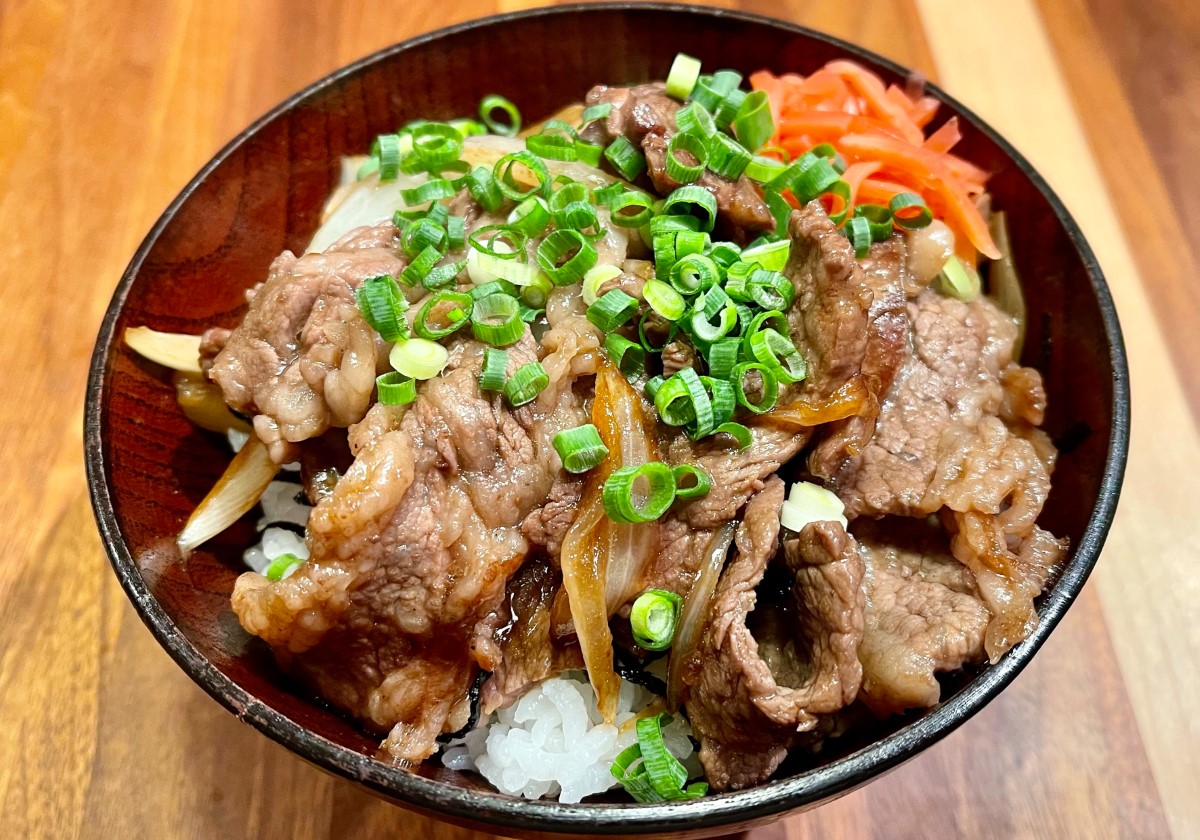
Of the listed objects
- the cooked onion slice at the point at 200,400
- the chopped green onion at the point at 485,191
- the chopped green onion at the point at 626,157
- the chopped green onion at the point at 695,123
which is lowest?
the cooked onion slice at the point at 200,400

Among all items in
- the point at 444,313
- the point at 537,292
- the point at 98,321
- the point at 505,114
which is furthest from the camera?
the point at 98,321

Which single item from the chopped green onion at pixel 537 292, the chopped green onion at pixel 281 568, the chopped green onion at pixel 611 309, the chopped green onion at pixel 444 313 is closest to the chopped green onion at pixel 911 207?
the chopped green onion at pixel 611 309

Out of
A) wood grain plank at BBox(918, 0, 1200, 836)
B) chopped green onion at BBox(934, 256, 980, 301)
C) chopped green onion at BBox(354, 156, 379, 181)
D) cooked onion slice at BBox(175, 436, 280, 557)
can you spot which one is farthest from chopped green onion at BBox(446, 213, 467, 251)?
wood grain plank at BBox(918, 0, 1200, 836)

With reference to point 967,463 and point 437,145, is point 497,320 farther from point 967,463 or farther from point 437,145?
point 967,463

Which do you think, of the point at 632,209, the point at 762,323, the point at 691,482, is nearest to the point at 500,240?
the point at 632,209

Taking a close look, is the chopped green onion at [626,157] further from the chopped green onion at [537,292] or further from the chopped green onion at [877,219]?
the chopped green onion at [877,219]

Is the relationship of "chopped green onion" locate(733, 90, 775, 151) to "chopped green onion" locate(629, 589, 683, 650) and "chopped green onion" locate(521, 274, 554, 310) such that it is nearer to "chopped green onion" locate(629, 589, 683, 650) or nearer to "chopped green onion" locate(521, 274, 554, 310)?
"chopped green onion" locate(521, 274, 554, 310)
